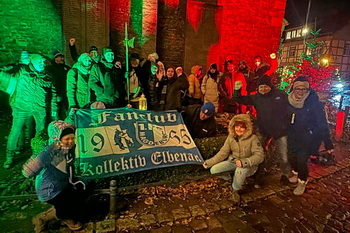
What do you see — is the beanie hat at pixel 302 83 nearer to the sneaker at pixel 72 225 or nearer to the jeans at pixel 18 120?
the sneaker at pixel 72 225

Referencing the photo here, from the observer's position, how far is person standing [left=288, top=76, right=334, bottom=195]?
4.30m

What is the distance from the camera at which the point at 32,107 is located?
190 inches

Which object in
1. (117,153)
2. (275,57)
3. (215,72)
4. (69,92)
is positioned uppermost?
(275,57)

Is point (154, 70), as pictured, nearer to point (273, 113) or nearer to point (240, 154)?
point (273, 113)

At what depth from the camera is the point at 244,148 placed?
4.04 meters

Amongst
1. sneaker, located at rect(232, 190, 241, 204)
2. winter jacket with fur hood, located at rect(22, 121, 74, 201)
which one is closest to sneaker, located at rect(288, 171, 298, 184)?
sneaker, located at rect(232, 190, 241, 204)

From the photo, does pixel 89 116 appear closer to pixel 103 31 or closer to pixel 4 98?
pixel 103 31

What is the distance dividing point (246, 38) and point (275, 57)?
177 centimetres

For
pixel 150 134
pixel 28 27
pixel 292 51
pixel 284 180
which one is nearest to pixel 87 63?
pixel 150 134

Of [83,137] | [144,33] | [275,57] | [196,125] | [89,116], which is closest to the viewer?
[83,137]

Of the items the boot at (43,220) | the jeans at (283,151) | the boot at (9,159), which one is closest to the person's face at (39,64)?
the boot at (9,159)

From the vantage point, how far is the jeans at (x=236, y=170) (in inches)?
156

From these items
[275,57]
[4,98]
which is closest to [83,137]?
[4,98]

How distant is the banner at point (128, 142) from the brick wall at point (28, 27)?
5.81 metres
